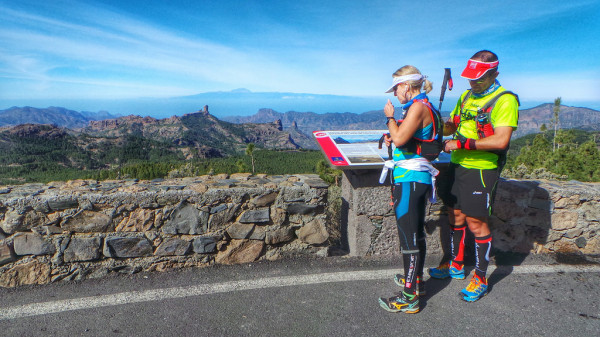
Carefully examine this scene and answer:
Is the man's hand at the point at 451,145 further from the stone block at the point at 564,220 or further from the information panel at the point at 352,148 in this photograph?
the stone block at the point at 564,220

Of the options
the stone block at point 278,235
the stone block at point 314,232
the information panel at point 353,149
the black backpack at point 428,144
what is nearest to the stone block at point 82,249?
the stone block at point 278,235

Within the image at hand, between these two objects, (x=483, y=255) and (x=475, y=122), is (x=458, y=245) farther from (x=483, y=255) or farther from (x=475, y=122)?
(x=475, y=122)

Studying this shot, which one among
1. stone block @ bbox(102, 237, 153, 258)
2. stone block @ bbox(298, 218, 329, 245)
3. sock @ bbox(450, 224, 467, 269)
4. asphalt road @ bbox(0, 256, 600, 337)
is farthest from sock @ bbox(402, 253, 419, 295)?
stone block @ bbox(102, 237, 153, 258)

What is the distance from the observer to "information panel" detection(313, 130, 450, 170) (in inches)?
137

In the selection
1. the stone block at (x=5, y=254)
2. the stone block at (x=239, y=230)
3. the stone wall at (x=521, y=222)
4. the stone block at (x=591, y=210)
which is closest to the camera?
the stone block at (x=5, y=254)

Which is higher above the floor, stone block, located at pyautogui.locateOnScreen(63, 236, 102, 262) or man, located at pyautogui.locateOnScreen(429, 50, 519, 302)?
man, located at pyautogui.locateOnScreen(429, 50, 519, 302)

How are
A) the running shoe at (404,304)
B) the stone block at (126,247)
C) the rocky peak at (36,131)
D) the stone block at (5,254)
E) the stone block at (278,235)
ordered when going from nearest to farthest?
the running shoe at (404,304) → the stone block at (5,254) → the stone block at (126,247) → the stone block at (278,235) → the rocky peak at (36,131)

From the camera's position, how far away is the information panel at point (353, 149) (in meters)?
3.49

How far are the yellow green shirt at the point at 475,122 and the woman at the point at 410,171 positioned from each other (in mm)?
474

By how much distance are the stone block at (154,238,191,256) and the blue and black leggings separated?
2107mm

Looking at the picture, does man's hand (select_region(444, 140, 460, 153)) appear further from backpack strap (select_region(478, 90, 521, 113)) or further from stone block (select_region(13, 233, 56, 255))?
stone block (select_region(13, 233, 56, 255))

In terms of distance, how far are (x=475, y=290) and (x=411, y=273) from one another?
68cm

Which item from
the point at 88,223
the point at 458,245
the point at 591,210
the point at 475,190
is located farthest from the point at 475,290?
the point at 88,223

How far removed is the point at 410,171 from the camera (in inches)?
109
